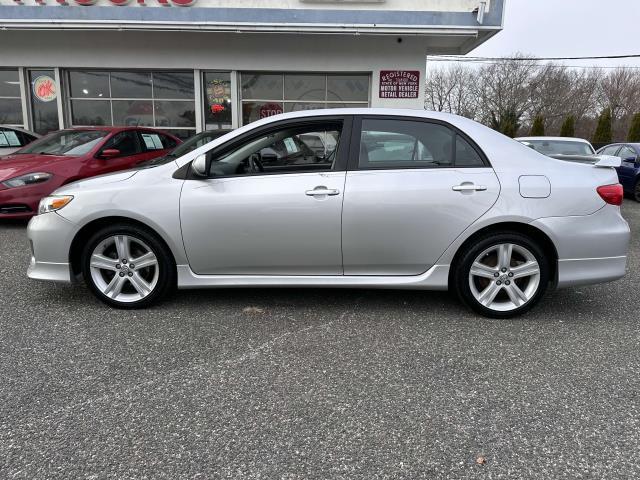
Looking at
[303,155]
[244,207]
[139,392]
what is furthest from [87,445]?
[303,155]

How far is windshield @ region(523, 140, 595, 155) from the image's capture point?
30.3 feet

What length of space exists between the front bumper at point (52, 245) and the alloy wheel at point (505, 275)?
3.09 meters

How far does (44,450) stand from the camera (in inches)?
86.7

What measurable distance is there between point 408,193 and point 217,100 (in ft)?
31.1

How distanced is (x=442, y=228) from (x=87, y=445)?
2.61 m

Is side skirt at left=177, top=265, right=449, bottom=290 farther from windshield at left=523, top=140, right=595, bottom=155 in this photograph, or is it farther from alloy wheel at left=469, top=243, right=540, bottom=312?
windshield at left=523, top=140, right=595, bottom=155

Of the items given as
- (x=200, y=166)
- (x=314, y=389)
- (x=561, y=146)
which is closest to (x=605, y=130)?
(x=561, y=146)

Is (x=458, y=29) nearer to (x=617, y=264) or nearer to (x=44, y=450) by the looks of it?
(x=617, y=264)

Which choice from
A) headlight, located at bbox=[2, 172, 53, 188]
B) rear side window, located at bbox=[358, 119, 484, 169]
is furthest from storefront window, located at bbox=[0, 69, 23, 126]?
rear side window, located at bbox=[358, 119, 484, 169]

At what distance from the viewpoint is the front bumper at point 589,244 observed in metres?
3.60

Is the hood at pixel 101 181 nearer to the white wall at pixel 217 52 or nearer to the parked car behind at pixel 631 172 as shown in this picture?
the white wall at pixel 217 52

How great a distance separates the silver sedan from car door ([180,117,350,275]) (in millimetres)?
10

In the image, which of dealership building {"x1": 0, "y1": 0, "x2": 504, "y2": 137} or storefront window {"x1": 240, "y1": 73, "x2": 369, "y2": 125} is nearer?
dealership building {"x1": 0, "y1": 0, "x2": 504, "y2": 137}

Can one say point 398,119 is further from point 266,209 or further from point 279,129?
point 266,209
